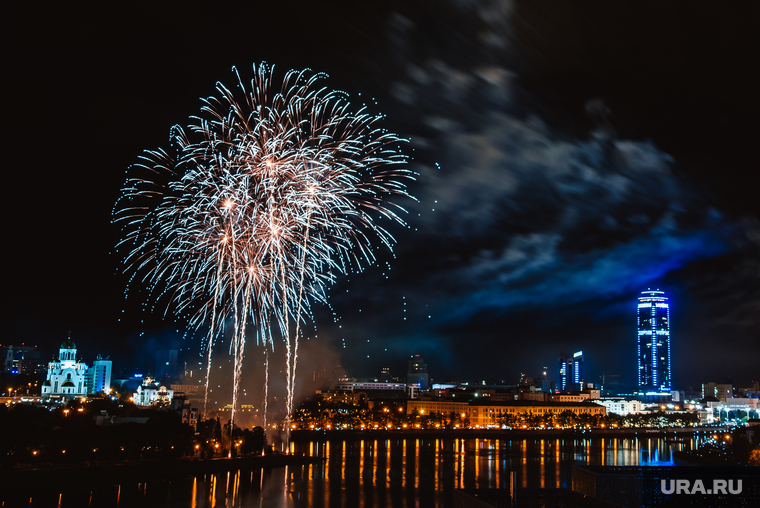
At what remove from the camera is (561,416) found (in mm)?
49094

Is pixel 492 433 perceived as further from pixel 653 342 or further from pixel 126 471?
pixel 653 342

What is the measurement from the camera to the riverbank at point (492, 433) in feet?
122

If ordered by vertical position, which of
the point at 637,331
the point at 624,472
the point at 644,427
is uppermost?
the point at 637,331

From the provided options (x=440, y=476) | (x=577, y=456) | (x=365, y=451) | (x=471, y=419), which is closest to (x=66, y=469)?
(x=440, y=476)

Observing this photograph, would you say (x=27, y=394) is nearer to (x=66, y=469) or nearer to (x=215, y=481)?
(x=66, y=469)

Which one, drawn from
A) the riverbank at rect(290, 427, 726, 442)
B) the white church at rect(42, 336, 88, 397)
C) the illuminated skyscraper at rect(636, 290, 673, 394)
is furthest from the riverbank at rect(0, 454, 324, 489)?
the illuminated skyscraper at rect(636, 290, 673, 394)

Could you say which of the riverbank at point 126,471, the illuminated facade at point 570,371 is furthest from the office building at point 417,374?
the riverbank at point 126,471

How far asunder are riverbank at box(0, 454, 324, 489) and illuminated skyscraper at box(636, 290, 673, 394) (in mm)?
67897

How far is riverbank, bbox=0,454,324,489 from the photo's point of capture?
17.5 metres

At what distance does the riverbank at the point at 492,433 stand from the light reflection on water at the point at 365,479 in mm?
4404

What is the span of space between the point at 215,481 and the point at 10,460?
560cm

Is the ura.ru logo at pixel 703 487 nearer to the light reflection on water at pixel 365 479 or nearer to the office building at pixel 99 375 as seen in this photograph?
the light reflection on water at pixel 365 479

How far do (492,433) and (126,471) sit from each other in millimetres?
27828

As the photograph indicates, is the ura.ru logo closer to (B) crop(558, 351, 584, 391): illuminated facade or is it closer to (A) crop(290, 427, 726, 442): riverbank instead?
(A) crop(290, 427, 726, 442): riverbank
